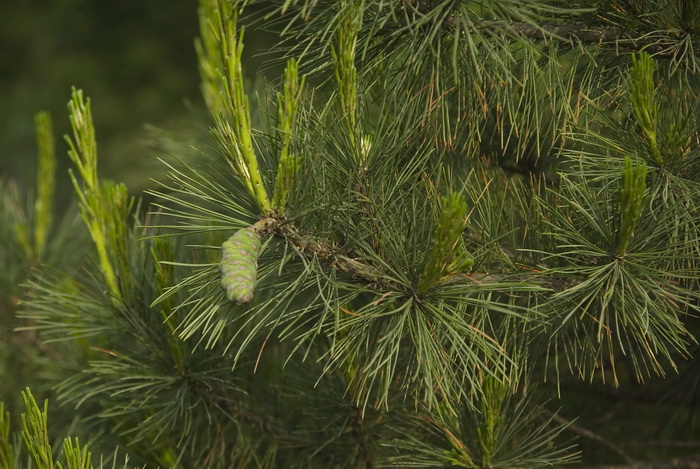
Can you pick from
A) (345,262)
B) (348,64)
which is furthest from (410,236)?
(348,64)

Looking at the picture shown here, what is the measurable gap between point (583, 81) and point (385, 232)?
331mm

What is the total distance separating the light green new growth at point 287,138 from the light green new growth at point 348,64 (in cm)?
5

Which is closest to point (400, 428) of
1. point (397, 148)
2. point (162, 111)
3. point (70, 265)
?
point (397, 148)

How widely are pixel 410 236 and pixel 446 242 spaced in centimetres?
11

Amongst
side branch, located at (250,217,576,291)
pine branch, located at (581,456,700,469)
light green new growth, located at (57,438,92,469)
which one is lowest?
light green new growth, located at (57,438,92,469)

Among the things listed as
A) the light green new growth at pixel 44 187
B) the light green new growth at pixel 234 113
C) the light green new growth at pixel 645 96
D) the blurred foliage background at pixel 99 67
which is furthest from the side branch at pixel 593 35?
the blurred foliage background at pixel 99 67

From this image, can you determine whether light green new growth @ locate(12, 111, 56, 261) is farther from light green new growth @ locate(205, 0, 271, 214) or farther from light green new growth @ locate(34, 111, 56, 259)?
light green new growth @ locate(205, 0, 271, 214)

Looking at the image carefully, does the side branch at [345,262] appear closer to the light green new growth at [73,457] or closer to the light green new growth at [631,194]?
the light green new growth at [631,194]

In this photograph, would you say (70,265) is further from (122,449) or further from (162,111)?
(162,111)

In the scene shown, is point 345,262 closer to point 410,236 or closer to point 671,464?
point 410,236

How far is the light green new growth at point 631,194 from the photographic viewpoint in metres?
0.79

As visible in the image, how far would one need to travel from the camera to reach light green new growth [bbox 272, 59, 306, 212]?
2.72 ft

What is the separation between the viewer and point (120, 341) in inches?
49.6

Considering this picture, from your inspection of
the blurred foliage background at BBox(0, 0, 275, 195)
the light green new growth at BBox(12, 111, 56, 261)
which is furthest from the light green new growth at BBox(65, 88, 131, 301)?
the blurred foliage background at BBox(0, 0, 275, 195)
